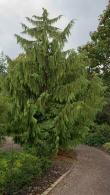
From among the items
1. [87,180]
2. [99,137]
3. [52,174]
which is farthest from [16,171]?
[99,137]

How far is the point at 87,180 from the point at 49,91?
6.24 meters

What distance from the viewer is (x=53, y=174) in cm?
1627

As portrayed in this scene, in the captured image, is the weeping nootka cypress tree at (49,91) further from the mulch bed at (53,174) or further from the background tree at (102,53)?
the background tree at (102,53)

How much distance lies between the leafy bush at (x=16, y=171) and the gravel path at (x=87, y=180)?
Answer: 949mm

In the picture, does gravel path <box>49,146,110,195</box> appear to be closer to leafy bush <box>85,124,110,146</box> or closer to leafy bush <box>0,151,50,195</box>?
leafy bush <box>0,151,50,195</box>

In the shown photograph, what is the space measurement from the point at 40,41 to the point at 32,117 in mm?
4123

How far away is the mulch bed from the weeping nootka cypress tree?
0.79m

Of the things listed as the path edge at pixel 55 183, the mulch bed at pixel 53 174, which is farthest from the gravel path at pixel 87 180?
the mulch bed at pixel 53 174

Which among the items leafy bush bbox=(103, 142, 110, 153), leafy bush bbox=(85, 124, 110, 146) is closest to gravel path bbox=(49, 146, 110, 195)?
leafy bush bbox=(103, 142, 110, 153)

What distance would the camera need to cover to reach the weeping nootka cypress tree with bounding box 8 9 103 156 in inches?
755

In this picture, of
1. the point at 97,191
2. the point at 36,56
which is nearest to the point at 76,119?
the point at 36,56

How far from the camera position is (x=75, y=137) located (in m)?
20.7

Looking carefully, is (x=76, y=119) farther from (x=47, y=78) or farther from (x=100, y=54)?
(x=100, y=54)

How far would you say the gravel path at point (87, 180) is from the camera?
43.7 feet
